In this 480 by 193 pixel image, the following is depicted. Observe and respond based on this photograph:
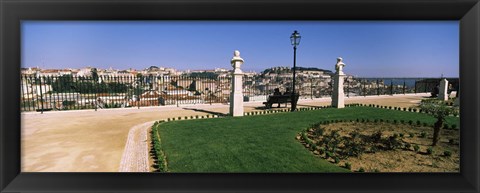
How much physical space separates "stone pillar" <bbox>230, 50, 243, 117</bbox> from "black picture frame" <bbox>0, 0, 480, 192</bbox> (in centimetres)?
641

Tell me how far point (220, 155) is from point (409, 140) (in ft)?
15.0

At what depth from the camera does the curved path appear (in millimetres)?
3928

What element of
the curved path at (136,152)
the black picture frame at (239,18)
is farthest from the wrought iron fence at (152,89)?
the black picture frame at (239,18)

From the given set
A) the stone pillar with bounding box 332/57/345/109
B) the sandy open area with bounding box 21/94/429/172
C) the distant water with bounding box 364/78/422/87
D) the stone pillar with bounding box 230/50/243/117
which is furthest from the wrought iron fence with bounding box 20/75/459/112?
the stone pillar with bounding box 230/50/243/117

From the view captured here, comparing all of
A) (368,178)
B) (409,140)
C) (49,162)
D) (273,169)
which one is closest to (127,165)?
(49,162)

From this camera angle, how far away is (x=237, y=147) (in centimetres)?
486

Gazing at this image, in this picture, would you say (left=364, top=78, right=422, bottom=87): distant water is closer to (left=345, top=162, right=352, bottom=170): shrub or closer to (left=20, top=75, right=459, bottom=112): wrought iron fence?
(left=20, top=75, right=459, bottom=112): wrought iron fence

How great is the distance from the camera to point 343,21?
265 centimetres

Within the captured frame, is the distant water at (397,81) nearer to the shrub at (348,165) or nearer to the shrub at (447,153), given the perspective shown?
the shrub at (447,153)

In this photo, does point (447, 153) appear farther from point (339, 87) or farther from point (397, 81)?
point (397, 81)

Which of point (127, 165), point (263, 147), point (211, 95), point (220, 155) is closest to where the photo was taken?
point (127, 165)

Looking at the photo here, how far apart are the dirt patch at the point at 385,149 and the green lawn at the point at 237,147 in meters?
0.43

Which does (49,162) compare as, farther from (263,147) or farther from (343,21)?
(343,21)

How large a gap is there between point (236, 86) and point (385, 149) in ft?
17.8
